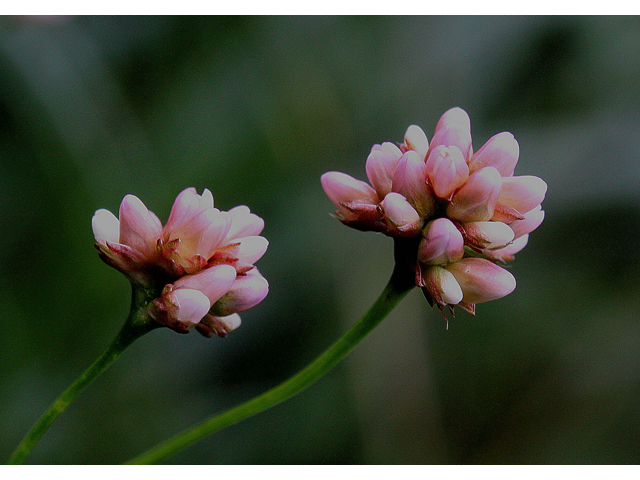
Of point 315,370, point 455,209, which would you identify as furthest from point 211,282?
point 455,209

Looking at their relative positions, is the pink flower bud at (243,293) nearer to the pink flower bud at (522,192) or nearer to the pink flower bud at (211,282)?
the pink flower bud at (211,282)

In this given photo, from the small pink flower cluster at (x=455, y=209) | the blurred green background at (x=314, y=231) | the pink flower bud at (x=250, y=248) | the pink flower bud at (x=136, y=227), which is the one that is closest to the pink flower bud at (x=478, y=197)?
the small pink flower cluster at (x=455, y=209)

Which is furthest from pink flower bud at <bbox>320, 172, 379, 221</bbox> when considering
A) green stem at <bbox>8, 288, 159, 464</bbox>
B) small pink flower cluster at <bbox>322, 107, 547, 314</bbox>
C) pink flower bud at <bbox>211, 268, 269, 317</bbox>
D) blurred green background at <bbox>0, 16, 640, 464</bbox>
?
blurred green background at <bbox>0, 16, 640, 464</bbox>

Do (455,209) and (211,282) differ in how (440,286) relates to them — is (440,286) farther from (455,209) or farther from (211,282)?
(211,282)

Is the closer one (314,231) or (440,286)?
(440,286)

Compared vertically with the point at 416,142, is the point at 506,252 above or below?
below

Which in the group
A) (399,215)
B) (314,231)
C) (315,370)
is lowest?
(314,231)
